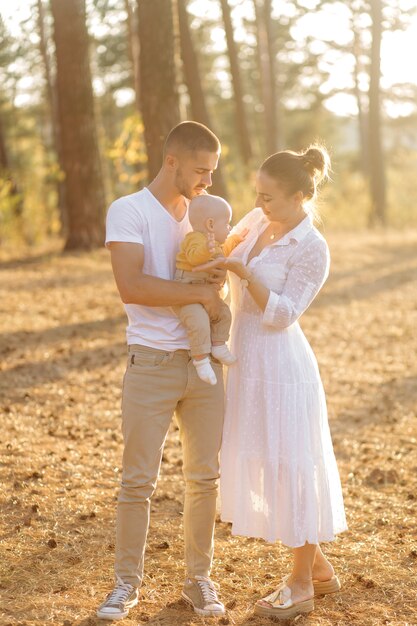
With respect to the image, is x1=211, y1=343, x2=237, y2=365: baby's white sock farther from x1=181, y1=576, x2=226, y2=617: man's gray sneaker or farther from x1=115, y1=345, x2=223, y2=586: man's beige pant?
x1=181, y1=576, x2=226, y2=617: man's gray sneaker

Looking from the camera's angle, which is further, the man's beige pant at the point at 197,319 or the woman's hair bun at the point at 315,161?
the woman's hair bun at the point at 315,161

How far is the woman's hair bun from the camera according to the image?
14.9 ft

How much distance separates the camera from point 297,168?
451 cm

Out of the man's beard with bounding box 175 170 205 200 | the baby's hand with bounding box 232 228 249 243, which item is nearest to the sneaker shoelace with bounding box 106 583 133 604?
the baby's hand with bounding box 232 228 249 243

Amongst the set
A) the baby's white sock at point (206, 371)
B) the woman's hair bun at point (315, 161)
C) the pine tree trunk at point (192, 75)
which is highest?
the pine tree trunk at point (192, 75)

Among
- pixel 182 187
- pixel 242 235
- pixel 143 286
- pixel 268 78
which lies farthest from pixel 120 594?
pixel 268 78

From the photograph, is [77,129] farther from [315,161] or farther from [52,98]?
[52,98]

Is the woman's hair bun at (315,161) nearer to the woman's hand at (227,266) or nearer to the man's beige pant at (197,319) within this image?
the woman's hand at (227,266)

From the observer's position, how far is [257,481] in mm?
4641

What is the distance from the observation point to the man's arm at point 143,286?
4258mm

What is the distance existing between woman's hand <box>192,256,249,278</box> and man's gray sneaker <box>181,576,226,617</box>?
5.16 ft

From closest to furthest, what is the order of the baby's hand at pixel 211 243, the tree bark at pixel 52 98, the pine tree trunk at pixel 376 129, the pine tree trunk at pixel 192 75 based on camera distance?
the baby's hand at pixel 211 243
the pine tree trunk at pixel 192 75
the tree bark at pixel 52 98
the pine tree trunk at pixel 376 129

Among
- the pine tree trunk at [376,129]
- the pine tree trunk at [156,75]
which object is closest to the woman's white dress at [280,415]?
the pine tree trunk at [156,75]

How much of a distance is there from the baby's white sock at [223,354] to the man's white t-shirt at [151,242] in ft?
0.43
